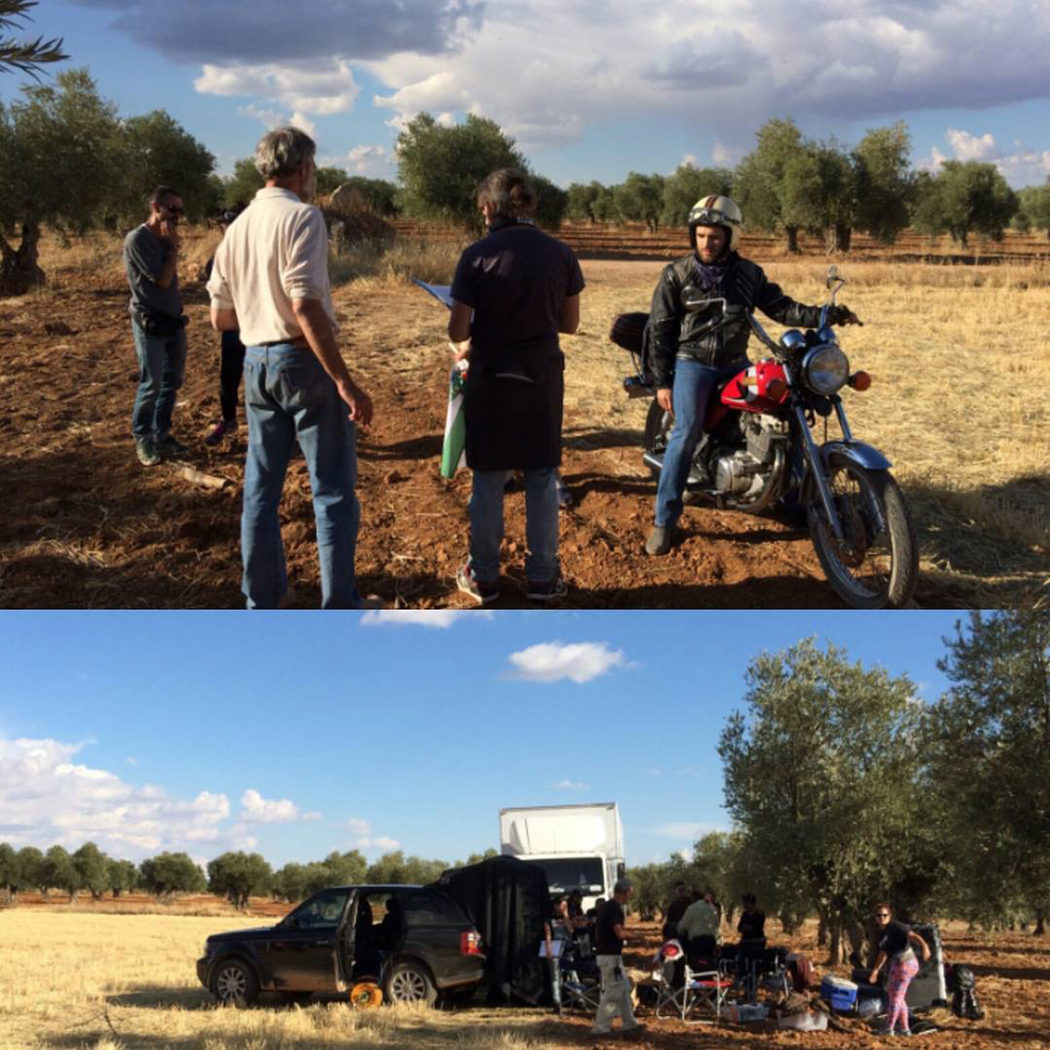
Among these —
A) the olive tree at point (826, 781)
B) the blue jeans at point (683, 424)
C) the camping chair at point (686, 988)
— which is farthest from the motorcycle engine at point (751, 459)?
the olive tree at point (826, 781)

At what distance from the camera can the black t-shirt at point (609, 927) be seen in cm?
876

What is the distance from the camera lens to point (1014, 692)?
45.9 feet

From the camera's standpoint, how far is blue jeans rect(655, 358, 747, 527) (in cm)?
691

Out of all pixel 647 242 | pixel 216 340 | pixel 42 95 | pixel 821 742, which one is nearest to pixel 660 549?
pixel 216 340

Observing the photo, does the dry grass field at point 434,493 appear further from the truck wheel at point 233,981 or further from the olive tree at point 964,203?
the olive tree at point 964,203

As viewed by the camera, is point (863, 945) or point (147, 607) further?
point (863, 945)

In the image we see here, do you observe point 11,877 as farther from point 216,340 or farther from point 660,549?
point 660,549

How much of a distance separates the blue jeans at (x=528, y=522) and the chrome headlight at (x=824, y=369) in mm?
1549

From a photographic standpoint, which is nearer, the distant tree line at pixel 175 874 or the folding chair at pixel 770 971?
the folding chair at pixel 770 971

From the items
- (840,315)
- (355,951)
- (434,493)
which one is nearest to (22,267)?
(355,951)

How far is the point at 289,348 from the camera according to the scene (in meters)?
5.30

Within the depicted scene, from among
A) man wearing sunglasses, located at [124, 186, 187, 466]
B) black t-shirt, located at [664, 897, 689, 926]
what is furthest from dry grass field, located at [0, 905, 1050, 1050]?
man wearing sunglasses, located at [124, 186, 187, 466]

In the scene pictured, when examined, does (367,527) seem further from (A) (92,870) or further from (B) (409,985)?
(A) (92,870)

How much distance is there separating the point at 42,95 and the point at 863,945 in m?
25.0
